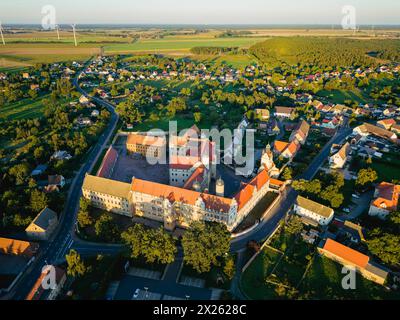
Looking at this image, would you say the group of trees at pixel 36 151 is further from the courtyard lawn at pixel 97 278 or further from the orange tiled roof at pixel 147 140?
the courtyard lawn at pixel 97 278

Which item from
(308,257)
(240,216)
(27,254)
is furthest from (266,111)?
(27,254)

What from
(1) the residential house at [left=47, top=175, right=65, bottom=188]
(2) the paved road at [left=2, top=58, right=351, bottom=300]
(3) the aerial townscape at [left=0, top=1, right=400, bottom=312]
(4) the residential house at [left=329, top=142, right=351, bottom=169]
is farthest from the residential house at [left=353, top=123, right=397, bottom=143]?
(1) the residential house at [left=47, top=175, right=65, bottom=188]

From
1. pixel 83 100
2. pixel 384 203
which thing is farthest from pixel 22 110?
pixel 384 203

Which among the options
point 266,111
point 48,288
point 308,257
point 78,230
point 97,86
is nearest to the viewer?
point 48,288

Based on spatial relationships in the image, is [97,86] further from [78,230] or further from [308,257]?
[308,257]

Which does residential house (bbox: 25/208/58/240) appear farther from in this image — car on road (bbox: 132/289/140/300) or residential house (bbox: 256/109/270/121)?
residential house (bbox: 256/109/270/121)

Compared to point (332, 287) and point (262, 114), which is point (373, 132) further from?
point (332, 287)
